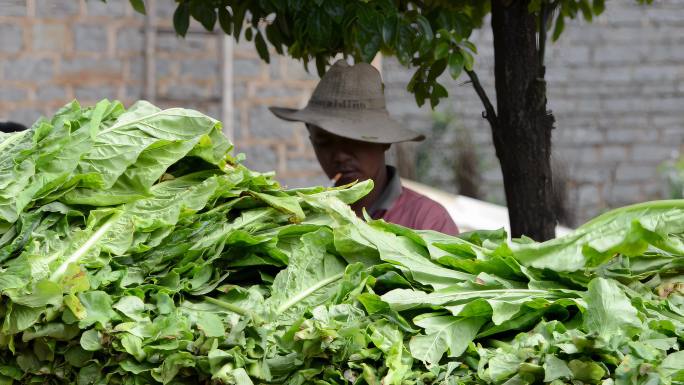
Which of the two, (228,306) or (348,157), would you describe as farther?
(348,157)

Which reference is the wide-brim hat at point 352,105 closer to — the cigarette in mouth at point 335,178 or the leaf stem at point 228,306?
the cigarette in mouth at point 335,178

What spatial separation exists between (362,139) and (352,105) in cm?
25

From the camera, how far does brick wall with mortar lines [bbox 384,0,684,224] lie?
1101 cm

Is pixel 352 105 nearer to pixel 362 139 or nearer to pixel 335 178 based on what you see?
pixel 362 139

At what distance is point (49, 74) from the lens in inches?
319

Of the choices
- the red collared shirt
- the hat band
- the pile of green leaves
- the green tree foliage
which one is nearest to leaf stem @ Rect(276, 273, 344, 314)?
the pile of green leaves

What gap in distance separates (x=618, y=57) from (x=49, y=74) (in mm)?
5963

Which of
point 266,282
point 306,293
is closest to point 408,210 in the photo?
point 266,282

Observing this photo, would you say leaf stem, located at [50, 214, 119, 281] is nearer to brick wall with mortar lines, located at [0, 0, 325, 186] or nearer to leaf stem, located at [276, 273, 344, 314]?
leaf stem, located at [276, 273, 344, 314]

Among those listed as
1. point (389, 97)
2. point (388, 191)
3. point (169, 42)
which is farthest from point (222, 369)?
point (389, 97)

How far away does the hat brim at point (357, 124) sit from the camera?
430cm

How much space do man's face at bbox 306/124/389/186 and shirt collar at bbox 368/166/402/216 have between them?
86 mm

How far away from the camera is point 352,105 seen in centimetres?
446

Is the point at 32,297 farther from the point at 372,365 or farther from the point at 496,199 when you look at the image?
the point at 496,199
